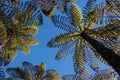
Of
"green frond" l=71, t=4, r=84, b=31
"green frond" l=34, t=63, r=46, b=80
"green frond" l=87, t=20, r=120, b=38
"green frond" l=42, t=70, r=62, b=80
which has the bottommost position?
"green frond" l=42, t=70, r=62, b=80

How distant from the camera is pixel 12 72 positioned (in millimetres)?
20641

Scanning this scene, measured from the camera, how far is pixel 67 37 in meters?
16.7

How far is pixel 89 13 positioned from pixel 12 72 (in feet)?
24.0

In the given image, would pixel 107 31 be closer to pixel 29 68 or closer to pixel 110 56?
pixel 110 56

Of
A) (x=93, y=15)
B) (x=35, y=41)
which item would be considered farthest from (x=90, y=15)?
(x=35, y=41)

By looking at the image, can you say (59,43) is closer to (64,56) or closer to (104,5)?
(64,56)

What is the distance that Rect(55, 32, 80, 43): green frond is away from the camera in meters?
16.4

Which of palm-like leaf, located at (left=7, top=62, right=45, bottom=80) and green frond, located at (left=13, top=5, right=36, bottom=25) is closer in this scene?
green frond, located at (left=13, top=5, right=36, bottom=25)

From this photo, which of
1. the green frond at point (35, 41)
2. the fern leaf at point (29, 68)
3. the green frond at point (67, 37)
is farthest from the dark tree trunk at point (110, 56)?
the fern leaf at point (29, 68)

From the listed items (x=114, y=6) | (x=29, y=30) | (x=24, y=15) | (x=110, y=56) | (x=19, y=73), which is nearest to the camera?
(x=110, y=56)

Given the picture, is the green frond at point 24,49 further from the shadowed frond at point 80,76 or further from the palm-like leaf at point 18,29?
the shadowed frond at point 80,76

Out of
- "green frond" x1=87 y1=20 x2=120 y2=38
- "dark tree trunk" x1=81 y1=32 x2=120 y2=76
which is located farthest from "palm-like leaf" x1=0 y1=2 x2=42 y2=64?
"dark tree trunk" x1=81 y1=32 x2=120 y2=76

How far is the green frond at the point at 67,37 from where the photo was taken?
16.4 metres

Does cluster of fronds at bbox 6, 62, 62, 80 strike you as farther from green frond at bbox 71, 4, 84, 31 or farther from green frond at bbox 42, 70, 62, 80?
green frond at bbox 71, 4, 84, 31
